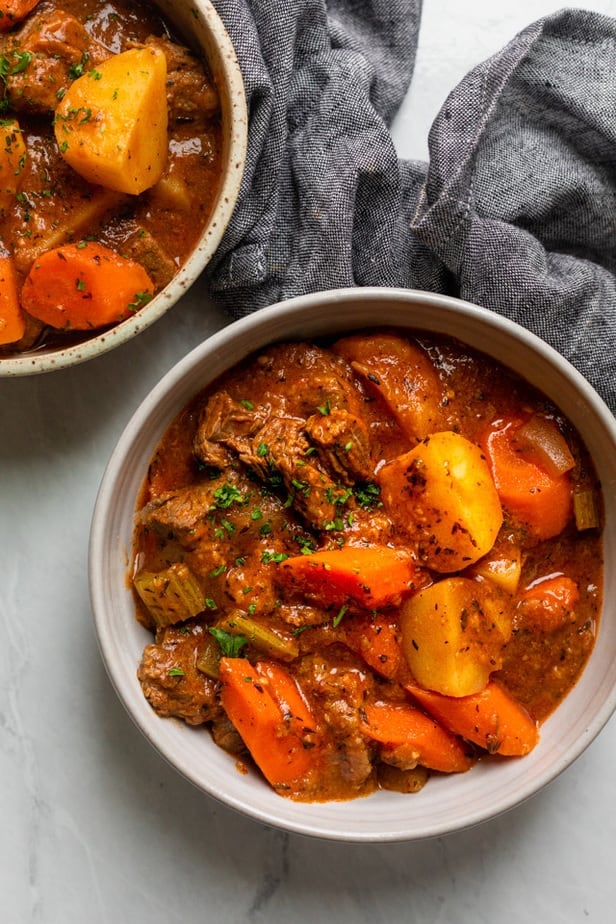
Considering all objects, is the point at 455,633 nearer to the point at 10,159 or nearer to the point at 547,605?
the point at 547,605

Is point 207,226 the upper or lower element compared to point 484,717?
upper

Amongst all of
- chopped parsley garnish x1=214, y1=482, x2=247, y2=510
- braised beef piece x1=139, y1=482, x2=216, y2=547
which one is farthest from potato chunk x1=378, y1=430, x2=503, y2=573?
braised beef piece x1=139, y1=482, x2=216, y2=547

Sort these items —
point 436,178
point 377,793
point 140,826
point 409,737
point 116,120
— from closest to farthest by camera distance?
point 116,120, point 409,737, point 377,793, point 436,178, point 140,826

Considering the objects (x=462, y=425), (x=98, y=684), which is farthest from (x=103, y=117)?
(x=98, y=684)

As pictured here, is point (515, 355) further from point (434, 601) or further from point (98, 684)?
point (98, 684)

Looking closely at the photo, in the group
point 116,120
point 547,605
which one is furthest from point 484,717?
point 116,120

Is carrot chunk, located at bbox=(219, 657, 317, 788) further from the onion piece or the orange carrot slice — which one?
the orange carrot slice
